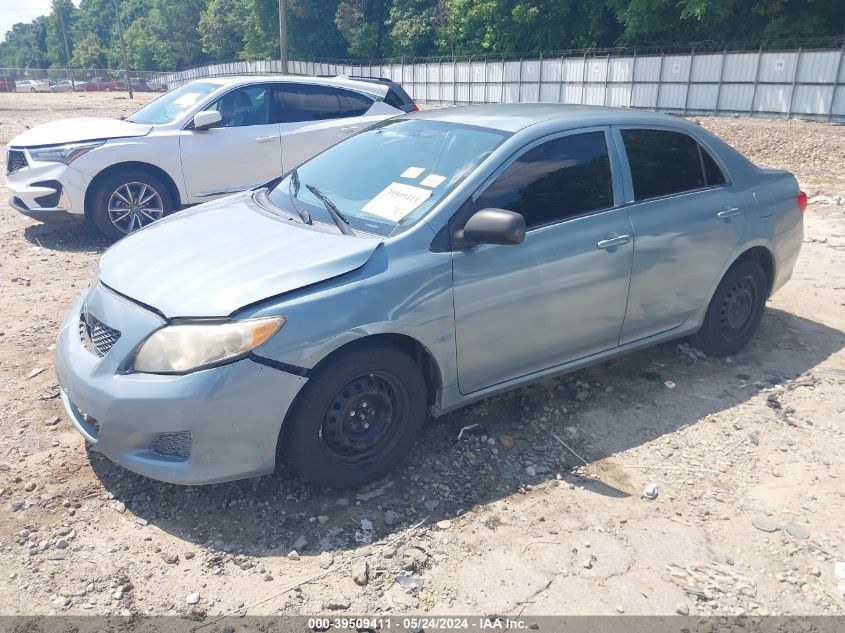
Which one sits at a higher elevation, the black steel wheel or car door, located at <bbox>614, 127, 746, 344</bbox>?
car door, located at <bbox>614, 127, 746, 344</bbox>

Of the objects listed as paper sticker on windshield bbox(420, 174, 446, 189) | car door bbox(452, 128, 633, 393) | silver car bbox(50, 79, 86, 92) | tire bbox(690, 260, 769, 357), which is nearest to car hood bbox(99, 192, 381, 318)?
paper sticker on windshield bbox(420, 174, 446, 189)

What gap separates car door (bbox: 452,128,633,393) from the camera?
3570 millimetres

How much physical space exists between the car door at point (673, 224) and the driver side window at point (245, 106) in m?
5.17

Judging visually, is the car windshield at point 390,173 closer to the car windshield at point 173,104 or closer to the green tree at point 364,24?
the car windshield at point 173,104

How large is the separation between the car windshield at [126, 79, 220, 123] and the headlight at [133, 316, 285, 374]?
18.8ft

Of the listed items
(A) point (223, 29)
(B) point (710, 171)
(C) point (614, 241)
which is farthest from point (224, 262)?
(A) point (223, 29)

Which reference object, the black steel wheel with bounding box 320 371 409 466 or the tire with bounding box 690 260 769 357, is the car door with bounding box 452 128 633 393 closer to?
the black steel wheel with bounding box 320 371 409 466

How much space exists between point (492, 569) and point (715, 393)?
242cm

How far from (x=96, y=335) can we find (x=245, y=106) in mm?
5478

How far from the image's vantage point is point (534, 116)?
4117 millimetres

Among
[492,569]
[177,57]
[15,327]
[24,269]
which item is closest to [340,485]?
[492,569]

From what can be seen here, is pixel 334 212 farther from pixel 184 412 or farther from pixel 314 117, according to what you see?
pixel 314 117

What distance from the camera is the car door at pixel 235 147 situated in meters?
7.77

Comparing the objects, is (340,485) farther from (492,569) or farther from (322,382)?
(492,569)
